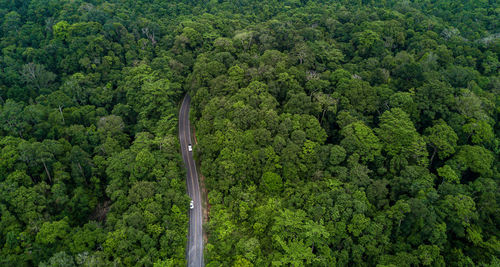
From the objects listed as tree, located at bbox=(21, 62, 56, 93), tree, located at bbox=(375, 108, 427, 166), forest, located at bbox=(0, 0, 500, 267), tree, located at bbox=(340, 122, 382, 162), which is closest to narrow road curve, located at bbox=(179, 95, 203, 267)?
A: forest, located at bbox=(0, 0, 500, 267)

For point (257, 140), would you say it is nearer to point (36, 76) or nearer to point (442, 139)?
point (442, 139)

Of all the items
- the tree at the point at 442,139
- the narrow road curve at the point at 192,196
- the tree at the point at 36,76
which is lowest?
the narrow road curve at the point at 192,196

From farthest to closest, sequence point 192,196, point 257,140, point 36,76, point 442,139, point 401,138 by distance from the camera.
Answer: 1. point 36,76
2. point 192,196
3. point 257,140
4. point 401,138
5. point 442,139

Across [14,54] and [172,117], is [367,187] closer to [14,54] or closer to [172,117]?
[172,117]

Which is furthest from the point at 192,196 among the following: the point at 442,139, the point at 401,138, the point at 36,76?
the point at 36,76

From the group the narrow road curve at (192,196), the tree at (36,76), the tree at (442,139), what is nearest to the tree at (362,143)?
the tree at (442,139)

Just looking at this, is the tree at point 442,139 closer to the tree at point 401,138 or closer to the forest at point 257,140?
the forest at point 257,140
